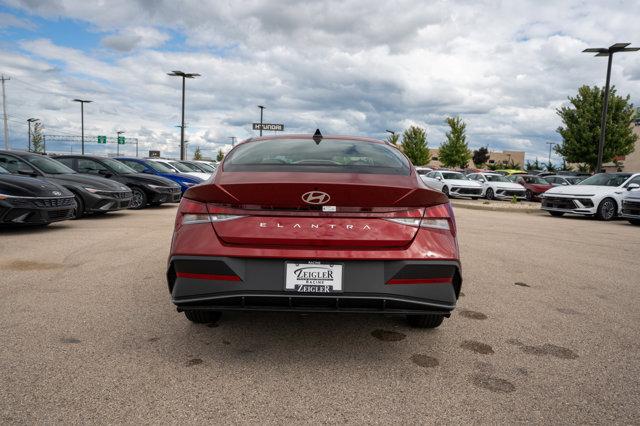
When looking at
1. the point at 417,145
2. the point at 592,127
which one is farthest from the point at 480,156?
the point at 592,127

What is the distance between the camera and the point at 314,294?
275 cm

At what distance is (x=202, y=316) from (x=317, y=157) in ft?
4.83

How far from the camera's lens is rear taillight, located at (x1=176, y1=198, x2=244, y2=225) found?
9.35ft

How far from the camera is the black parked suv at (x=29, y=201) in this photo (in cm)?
729

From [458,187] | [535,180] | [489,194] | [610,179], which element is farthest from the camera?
[535,180]

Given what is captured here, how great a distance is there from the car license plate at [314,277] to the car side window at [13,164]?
8.31m

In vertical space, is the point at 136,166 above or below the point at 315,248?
above

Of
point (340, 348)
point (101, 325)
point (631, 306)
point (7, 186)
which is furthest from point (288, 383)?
point (7, 186)

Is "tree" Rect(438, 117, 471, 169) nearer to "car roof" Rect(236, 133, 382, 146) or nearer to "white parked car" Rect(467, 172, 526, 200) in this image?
"white parked car" Rect(467, 172, 526, 200)

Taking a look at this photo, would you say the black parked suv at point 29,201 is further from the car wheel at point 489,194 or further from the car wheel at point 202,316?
the car wheel at point 489,194

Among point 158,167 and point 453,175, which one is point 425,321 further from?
point 453,175

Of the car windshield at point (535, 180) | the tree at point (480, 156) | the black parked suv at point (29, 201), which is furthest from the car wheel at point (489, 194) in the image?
the tree at point (480, 156)

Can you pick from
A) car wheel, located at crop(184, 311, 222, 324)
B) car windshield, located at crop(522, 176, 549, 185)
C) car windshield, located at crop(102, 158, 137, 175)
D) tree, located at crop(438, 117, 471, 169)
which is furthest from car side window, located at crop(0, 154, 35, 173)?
tree, located at crop(438, 117, 471, 169)

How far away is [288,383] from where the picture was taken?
8.89ft
